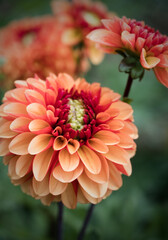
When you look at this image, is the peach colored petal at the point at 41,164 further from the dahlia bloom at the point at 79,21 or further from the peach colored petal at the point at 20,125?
the dahlia bloom at the point at 79,21

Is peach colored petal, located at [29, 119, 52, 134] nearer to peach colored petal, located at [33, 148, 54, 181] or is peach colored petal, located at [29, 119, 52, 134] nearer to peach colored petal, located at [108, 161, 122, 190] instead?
peach colored petal, located at [33, 148, 54, 181]

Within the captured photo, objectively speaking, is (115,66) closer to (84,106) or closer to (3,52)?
(3,52)

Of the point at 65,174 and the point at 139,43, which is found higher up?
the point at 139,43

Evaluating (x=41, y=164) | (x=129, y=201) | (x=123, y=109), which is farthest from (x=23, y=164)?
(x=129, y=201)

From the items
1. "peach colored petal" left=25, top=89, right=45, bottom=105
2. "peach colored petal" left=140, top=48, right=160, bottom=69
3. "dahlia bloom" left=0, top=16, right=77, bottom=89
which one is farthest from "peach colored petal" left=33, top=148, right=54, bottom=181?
"dahlia bloom" left=0, top=16, right=77, bottom=89

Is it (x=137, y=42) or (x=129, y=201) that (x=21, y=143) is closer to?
(x=137, y=42)

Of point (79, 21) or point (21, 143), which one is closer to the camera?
point (21, 143)

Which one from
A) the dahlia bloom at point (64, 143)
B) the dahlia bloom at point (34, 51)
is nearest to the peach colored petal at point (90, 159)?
the dahlia bloom at point (64, 143)
